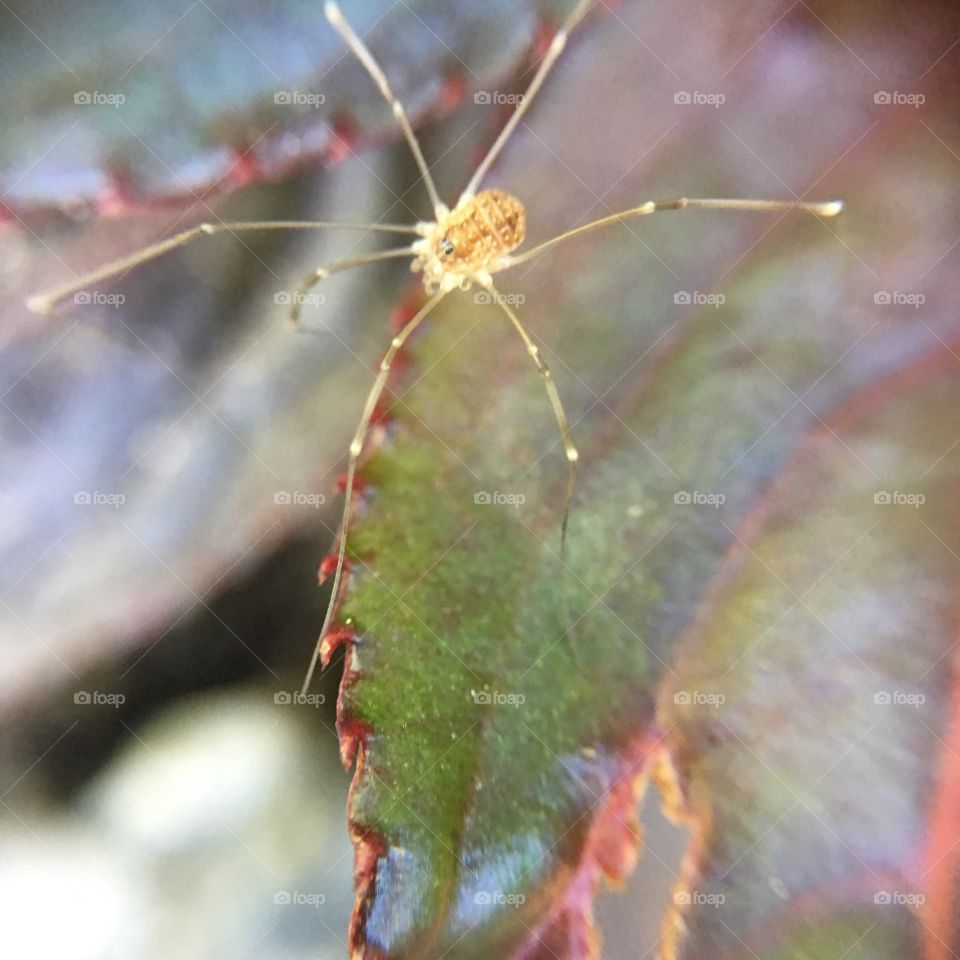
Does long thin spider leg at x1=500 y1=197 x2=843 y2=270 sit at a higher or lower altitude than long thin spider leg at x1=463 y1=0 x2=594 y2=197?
lower

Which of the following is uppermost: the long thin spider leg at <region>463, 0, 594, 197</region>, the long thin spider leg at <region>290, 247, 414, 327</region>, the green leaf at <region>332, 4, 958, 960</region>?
the long thin spider leg at <region>463, 0, 594, 197</region>

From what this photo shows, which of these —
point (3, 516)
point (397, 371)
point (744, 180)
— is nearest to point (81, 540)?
point (3, 516)

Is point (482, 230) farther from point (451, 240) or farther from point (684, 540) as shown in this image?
point (684, 540)

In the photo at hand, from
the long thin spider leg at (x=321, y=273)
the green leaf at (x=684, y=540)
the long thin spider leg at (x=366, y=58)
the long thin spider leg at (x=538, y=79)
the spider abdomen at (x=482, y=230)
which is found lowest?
the green leaf at (x=684, y=540)

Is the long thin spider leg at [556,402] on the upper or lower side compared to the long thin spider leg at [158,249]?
lower

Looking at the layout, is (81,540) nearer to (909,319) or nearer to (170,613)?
(170,613)
